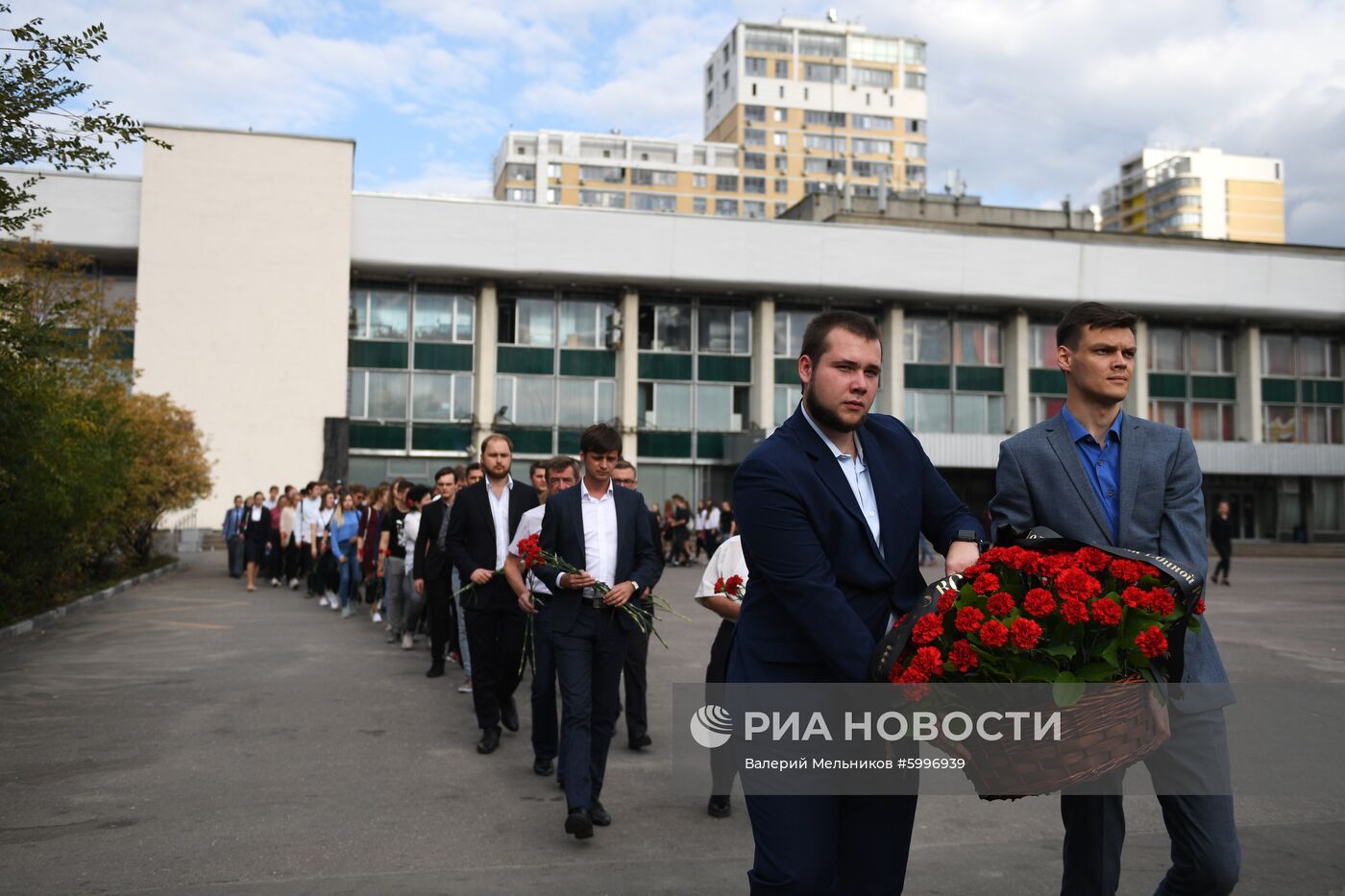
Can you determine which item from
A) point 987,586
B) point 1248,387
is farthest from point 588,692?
point 1248,387

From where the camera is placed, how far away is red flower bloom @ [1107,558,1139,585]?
2920mm

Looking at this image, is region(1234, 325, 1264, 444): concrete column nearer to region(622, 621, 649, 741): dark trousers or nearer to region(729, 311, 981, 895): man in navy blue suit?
region(622, 621, 649, 741): dark trousers

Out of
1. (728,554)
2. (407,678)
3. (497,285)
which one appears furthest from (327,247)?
(728,554)

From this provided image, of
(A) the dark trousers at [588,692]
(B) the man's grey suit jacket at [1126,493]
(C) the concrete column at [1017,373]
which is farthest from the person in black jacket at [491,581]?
(C) the concrete column at [1017,373]

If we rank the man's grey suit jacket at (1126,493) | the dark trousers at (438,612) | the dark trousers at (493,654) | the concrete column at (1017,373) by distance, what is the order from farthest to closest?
the concrete column at (1017,373) < the dark trousers at (438,612) < the dark trousers at (493,654) < the man's grey suit jacket at (1126,493)

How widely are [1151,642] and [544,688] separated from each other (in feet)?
15.9

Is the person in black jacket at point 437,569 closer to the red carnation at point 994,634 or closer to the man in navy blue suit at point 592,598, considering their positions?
the man in navy blue suit at point 592,598

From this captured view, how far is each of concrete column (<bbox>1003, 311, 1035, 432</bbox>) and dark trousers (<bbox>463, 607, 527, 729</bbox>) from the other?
1666 inches

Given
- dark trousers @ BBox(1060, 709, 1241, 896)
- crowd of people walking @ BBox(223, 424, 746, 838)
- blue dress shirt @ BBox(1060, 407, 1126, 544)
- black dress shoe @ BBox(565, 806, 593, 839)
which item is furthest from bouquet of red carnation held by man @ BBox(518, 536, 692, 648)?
dark trousers @ BBox(1060, 709, 1241, 896)

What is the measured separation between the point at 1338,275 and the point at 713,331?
27.2 m

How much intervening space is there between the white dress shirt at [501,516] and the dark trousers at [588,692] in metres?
2.10

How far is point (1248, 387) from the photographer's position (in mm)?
50062

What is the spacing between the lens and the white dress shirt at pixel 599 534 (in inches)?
269

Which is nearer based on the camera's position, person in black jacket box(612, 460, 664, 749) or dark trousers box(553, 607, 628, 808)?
dark trousers box(553, 607, 628, 808)
